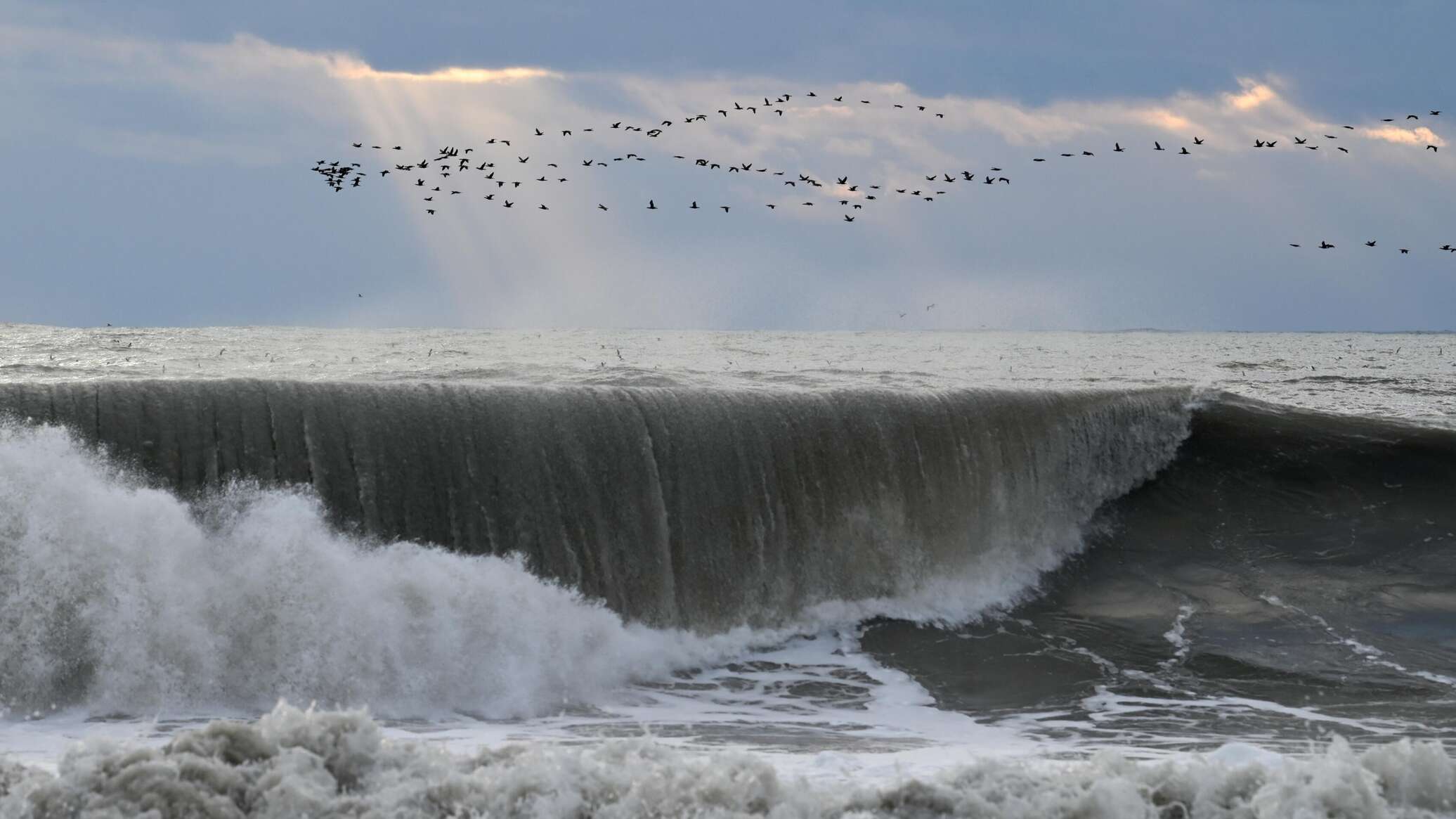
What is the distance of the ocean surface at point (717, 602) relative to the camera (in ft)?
21.5

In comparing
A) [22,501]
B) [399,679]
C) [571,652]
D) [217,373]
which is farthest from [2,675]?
[217,373]

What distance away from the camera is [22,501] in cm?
Answer: 971

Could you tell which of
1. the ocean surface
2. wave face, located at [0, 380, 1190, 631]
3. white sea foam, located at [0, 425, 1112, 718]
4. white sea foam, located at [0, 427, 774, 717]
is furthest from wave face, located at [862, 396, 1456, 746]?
white sea foam, located at [0, 427, 774, 717]

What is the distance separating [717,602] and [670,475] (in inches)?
51.4

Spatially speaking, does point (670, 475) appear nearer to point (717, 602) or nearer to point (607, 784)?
point (717, 602)

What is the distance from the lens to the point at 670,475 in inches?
501

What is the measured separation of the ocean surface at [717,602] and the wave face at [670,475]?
0.03 meters

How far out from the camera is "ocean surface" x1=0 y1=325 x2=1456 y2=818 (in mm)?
6543

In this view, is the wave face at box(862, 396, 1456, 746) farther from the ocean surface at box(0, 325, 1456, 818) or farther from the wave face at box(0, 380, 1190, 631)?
the wave face at box(0, 380, 1190, 631)

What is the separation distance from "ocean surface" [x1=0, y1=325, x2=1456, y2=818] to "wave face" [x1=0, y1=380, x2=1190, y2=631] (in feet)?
0.11

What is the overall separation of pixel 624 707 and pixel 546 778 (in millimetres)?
3884

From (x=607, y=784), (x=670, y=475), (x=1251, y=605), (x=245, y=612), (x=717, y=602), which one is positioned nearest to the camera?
(x=607, y=784)

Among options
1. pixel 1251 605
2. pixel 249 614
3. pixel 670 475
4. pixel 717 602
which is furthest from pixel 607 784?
pixel 1251 605

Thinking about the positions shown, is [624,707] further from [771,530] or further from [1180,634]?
[1180,634]
